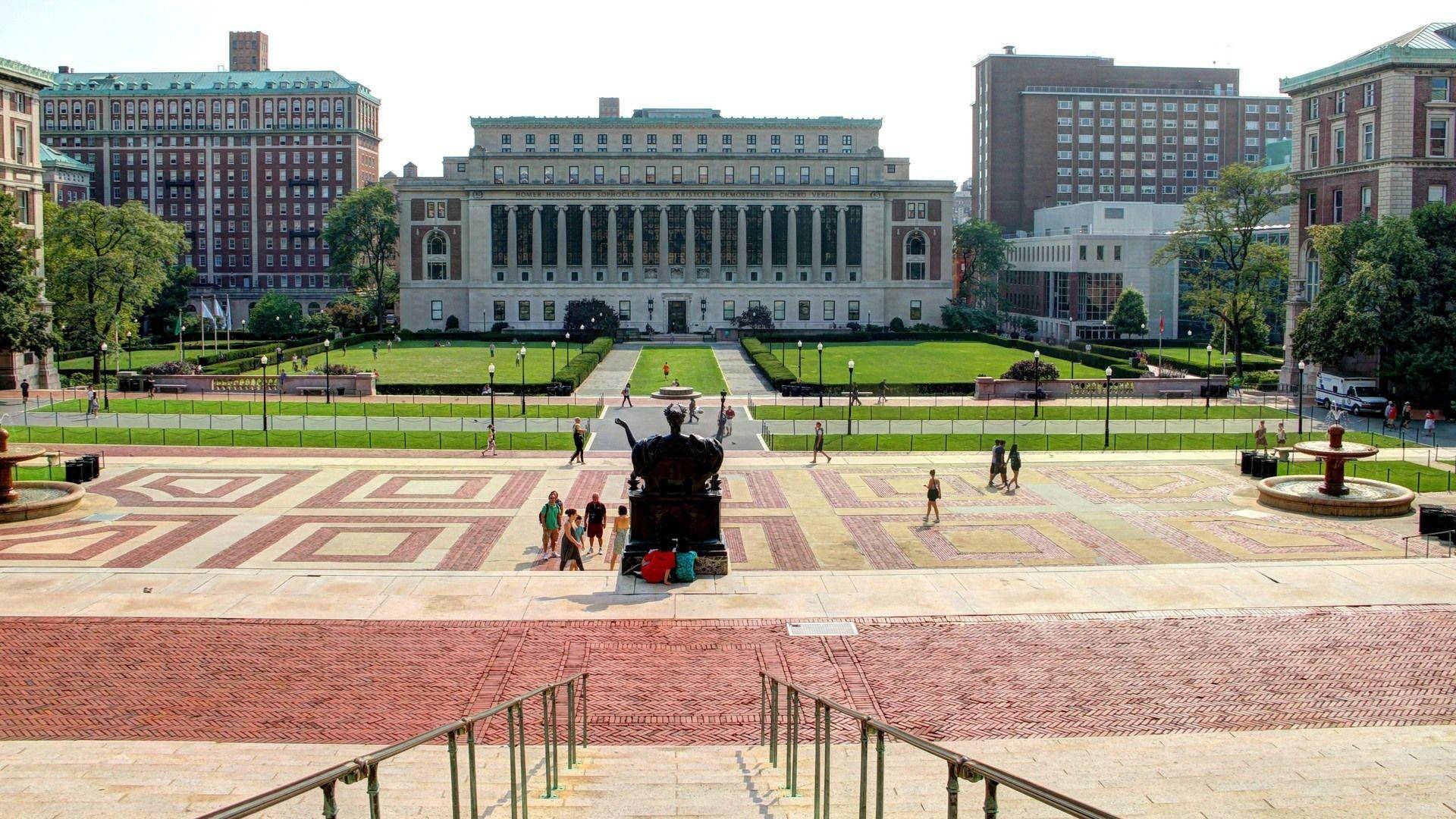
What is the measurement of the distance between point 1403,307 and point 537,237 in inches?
3432

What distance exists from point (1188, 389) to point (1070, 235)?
55883mm

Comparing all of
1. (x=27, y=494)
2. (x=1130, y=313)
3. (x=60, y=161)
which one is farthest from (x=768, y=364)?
(x=60, y=161)

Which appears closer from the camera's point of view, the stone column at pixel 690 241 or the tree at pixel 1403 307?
the tree at pixel 1403 307

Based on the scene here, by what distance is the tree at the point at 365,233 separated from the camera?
133m

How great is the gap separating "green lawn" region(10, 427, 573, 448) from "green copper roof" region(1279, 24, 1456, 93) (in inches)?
1905

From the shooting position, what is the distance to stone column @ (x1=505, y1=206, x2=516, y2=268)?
134 metres

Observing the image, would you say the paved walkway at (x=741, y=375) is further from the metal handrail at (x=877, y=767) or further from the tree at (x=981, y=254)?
the metal handrail at (x=877, y=767)

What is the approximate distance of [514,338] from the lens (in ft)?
384

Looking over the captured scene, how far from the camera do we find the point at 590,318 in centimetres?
12344

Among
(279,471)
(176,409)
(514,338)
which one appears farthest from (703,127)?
(279,471)

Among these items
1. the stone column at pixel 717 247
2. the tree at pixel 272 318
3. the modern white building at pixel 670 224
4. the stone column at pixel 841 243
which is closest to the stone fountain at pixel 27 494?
the tree at pixel 272 318

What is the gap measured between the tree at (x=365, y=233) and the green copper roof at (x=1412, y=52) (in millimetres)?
87976

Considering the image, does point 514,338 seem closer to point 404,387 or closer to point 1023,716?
point 404,387

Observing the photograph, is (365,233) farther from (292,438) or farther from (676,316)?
(292,438)
